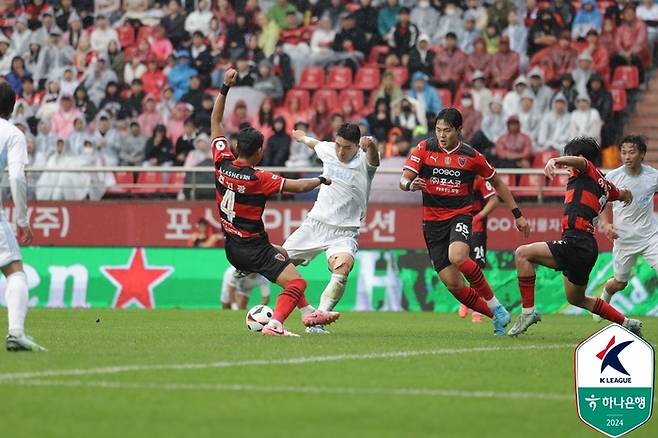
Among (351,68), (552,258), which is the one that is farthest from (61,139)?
(552,258)

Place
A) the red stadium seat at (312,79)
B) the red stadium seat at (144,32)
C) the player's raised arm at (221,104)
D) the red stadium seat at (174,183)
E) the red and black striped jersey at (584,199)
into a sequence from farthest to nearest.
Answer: the red stadium seat at (144,32) → the red stadium seat at (312,79) → the red stadium seat at (174,183) → the red and black striped jersey at (584,199) → the player's raised arm at (221,104)

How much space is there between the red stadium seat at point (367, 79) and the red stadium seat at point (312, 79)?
72cm

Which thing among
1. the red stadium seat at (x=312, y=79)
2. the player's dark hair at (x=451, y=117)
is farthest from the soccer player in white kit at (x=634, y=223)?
the red stadium seat at (x=312, y=79)

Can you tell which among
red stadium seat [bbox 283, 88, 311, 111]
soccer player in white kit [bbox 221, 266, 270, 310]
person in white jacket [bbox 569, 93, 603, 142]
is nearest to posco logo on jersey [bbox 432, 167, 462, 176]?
soccer player in white kit [bbox 221, 266, 270, 310]

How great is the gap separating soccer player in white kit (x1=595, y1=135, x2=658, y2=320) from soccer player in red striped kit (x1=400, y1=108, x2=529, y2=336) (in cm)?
298

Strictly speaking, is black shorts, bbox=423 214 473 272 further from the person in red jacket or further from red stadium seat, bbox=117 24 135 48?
red stadium seat, bbox=117 24 135 48

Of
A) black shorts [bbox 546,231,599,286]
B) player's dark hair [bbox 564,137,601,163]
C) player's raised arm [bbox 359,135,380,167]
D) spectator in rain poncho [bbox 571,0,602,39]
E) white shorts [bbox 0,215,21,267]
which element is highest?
spectator in rain poncho [bbox 571,0,602,39]

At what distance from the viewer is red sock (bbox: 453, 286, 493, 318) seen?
45.8ft

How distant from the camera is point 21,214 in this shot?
10531 mm

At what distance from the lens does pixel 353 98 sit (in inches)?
1022

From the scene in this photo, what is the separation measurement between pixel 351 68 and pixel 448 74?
202 centimetres

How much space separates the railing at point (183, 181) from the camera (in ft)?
73.2

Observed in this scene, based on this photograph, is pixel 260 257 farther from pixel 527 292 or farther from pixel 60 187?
pixel 60 187

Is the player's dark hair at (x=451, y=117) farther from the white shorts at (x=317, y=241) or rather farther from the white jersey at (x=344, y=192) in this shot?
the white shorts at (x=317, y=241)
